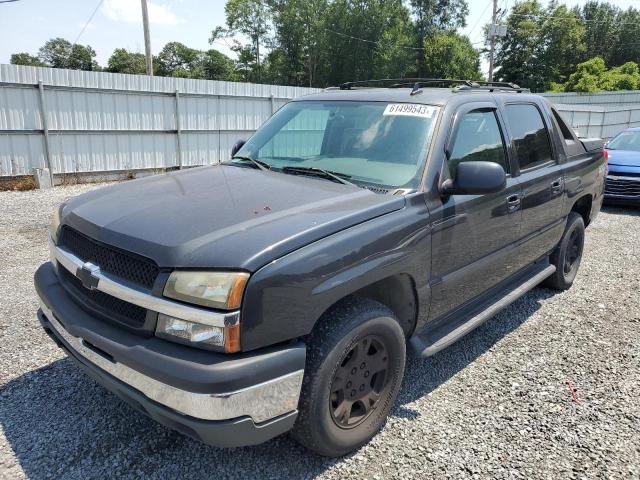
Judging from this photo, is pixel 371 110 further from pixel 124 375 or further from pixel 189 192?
pixel 124 375

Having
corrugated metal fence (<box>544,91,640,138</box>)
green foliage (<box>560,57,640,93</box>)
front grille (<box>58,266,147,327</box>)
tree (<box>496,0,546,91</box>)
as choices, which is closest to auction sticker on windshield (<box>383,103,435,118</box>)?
front grille (<box>58,266,147,327</box>)

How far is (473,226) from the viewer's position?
3.12 metres

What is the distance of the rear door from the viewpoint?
3754 millimetres

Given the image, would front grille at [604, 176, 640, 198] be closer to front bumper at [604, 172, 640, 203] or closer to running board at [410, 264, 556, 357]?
front bumper at [604, 172, 640, 203]

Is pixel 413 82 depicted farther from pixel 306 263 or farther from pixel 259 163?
pixel 306 263

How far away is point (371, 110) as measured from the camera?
130 inches

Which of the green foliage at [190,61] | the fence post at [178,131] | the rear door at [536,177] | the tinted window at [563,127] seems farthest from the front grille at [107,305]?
the green foliage at [190,61]

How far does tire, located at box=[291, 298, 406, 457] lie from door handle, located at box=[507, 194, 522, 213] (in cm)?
147

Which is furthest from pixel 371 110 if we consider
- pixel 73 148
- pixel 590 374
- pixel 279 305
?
pixel 73 148

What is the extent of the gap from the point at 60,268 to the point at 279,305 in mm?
1505

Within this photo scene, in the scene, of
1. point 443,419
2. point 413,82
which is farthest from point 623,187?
point 443,419

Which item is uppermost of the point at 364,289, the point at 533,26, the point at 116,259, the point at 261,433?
the point at 533,26

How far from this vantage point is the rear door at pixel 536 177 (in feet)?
12.3

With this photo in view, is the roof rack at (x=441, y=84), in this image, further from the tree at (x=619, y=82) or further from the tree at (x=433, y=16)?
the tree at (x=433, y=16)
